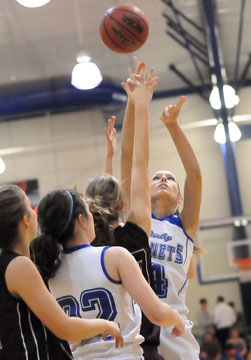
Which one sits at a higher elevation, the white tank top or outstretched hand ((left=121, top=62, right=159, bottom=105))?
outstretched hand ((left=121, top=62, right=159, bottom=105))

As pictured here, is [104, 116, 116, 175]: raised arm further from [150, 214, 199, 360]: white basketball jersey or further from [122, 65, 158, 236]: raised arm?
[122, 65, 158, 236]: raised arm

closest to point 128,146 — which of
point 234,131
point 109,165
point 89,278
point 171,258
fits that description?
point 109,165

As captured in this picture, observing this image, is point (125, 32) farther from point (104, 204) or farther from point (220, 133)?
point (220, 133)

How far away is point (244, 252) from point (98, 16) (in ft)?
16.7

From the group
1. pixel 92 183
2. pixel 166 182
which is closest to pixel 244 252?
pixel 166 182

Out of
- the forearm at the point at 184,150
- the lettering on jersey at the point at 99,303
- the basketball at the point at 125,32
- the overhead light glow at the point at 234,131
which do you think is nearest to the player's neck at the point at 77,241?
the lettering on jersey at the point at 99,303

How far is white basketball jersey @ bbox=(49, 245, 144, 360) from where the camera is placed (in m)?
2.27

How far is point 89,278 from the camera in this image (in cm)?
228

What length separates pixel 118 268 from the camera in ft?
7.30

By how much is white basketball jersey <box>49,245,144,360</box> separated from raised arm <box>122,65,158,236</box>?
13.3 inches

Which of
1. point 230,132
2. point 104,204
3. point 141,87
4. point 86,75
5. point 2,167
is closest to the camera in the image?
point 104,204

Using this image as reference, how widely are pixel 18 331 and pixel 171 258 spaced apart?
1305 mm

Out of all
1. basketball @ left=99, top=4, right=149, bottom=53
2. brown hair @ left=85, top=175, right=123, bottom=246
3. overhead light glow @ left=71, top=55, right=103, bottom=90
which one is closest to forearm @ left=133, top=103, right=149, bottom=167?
brown hair @ left=85, top=175, right=123, bottom=246

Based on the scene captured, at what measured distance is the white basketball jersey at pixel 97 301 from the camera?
7.44ft
